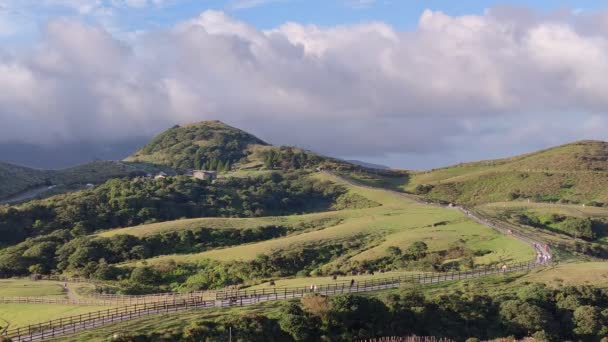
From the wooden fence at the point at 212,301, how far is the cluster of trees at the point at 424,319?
476cm

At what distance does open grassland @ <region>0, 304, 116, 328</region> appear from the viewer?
51375 millimetres

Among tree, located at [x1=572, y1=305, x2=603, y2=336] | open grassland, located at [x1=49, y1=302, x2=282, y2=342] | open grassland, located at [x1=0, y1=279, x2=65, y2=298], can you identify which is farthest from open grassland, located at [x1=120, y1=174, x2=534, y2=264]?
open grassland, located at [x1=49, y1=302, x2=282, y2=342]

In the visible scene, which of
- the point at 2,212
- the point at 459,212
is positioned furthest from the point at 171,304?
the point at 2,212

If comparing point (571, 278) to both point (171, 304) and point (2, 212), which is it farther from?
point (2, 212)

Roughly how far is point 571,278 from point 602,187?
99.2 metres

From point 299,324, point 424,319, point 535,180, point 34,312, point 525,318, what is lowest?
point 525,318

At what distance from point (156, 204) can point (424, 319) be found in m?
84.8

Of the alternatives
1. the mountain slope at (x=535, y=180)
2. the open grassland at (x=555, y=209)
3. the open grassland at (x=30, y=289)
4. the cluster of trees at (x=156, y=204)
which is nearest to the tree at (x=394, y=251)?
the open grassland at (x=30, y=289)

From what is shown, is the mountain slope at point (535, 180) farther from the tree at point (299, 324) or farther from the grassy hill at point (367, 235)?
the tree at point (299, 324)

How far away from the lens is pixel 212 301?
50812 mm

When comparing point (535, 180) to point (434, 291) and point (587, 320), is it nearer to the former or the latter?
point (434, 291)

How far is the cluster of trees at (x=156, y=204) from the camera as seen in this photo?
361 feet

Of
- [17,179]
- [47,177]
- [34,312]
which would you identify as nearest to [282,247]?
[34,312]

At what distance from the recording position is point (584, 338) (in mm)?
47000
